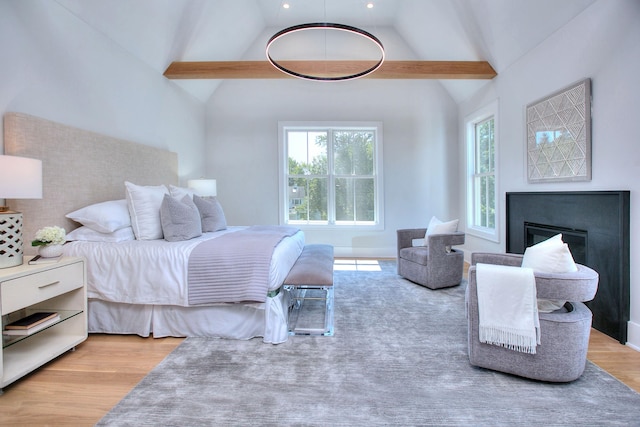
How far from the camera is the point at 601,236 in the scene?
8.04 feet

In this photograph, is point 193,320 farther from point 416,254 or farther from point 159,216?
point 416,254

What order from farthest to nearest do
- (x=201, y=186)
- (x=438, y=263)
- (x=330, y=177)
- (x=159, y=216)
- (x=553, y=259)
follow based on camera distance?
(x=330, y=177) → (x=201, y=186) → (x=438, y=263) → (x=159, y=216) → (x=553, y=259)

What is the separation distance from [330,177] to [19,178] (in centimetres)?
425

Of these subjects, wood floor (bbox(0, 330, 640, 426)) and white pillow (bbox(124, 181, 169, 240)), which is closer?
wood floor (bbox(0, 330, 640, 426))

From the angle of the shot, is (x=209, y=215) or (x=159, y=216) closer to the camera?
(x=159, y=216)

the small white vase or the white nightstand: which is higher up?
the small white vase

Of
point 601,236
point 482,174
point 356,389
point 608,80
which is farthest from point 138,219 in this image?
point 482,174

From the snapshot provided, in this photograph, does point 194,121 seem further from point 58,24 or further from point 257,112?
point 58,24

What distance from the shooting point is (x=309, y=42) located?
11.7ft

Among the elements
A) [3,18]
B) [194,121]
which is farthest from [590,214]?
[194,121]

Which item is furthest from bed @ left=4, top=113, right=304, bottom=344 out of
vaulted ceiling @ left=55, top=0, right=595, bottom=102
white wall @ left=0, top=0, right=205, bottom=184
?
vaulted ceiling @ left=55, top=0, right=595, bottom=102

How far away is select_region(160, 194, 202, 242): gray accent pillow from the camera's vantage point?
275cm

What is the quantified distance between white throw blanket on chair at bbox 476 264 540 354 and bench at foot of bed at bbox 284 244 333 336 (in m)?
1.09

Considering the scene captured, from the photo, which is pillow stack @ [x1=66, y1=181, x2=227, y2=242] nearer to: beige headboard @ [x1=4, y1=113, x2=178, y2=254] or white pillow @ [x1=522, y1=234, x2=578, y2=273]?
beige headboard @ [x1=4, y1=113, x2=178, y2=254]
